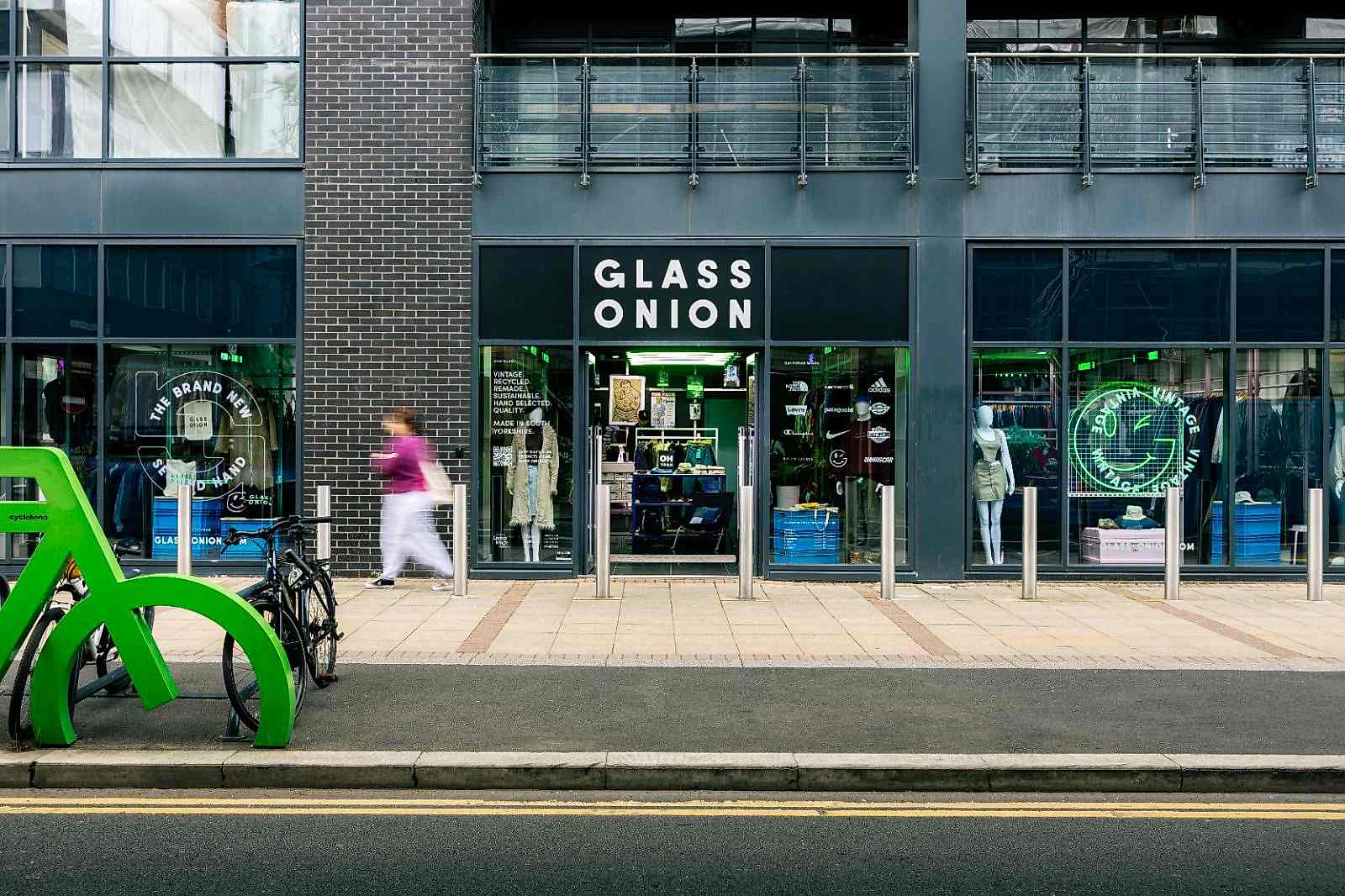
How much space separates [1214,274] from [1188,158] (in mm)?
1344

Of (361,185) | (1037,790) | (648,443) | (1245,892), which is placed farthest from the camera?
(648,443)

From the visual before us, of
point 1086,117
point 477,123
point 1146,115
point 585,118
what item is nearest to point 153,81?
point 477,123

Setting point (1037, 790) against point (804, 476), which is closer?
point (1037, 790)

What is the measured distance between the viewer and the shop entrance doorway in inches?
494

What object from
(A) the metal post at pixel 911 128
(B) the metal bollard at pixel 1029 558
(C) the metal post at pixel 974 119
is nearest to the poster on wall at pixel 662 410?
(A) the metal post at pixel 911 128

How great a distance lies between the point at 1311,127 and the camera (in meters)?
12.0

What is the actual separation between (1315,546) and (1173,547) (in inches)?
53.2

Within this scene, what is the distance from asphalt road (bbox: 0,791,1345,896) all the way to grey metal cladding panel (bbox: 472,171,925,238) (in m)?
8.14

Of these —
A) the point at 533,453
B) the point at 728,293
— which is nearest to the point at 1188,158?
the point at 728,293

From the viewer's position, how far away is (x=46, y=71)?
39.8 feet

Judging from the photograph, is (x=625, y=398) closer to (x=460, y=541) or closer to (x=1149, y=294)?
(x=460, y=541)

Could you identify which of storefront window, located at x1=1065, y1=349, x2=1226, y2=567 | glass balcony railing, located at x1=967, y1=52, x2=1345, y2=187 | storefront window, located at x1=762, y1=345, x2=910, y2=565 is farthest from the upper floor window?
storefront window, located at x1=1065, y1=349, x2=1226, y2=567

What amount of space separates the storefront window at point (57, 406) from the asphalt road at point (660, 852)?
8.12 m

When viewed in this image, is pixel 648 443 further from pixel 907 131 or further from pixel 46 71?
pixel 46 71
